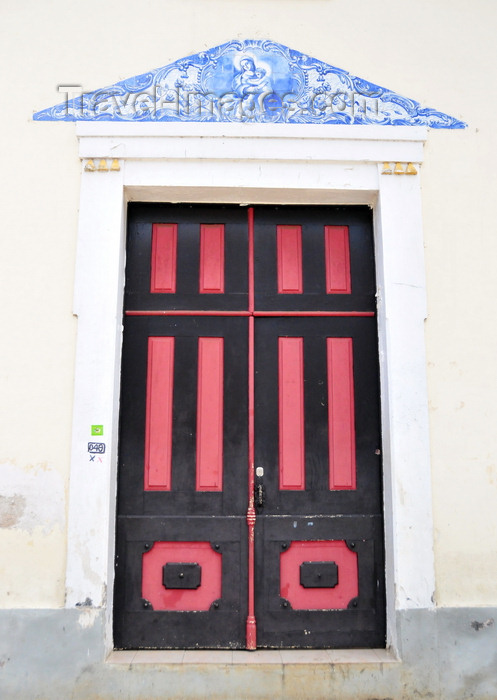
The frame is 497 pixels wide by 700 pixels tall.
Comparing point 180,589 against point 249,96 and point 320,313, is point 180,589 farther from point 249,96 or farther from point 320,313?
point 249,96

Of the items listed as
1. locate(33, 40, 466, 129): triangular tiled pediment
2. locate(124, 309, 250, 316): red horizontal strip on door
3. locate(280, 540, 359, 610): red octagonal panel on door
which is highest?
locate(33, 40, 466, 129): triangular tiled pediment

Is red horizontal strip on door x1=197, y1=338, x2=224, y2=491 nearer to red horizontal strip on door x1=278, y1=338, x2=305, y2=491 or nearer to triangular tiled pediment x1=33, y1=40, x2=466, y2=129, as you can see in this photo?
red horizontal strip on door x1=278, y1=338, x2=305, y2=491

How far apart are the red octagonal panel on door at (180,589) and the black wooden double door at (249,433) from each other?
0.03 ft

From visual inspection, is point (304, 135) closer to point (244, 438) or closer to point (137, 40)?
point (137, 40)

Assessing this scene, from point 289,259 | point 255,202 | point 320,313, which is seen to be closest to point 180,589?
point 320,313

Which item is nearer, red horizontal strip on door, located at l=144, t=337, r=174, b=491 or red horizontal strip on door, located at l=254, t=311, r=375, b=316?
red horizontal strip on door, located at l=144, t=337, r=174, b=491

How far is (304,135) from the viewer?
14.8ft

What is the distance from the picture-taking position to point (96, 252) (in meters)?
4.37

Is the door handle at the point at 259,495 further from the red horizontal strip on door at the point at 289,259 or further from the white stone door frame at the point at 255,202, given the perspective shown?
the red horizontal strip on door at the point at 289,259

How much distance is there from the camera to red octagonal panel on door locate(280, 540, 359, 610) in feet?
14.3

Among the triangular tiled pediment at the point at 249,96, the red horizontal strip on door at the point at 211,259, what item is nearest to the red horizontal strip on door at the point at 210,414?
the red horizontal strip on door at the point at 211,259

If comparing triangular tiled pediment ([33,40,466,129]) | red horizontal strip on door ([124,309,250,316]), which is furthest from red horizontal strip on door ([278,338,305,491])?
triangular tiled pediment ([33,40,466,129])

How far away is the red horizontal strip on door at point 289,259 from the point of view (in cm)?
468

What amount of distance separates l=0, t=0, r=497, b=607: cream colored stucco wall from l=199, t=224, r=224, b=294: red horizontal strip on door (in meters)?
0.98
